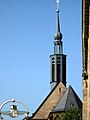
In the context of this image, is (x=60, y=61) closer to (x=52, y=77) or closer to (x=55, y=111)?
(x=52, y=77)

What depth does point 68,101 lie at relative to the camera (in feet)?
190

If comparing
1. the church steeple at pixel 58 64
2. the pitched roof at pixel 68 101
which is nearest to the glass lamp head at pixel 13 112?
the pitched roof at pixel 68 101

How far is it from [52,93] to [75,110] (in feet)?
52.2

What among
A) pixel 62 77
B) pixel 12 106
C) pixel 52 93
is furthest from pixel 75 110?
pixel 12 106

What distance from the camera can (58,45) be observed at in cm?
7306

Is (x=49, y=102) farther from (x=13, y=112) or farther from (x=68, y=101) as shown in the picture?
(x=13, y=112)

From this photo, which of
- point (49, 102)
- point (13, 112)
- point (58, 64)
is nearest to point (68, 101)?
point (49, 102)

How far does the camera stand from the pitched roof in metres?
56.6

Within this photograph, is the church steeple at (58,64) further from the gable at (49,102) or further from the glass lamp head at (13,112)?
the glass lamp head at (13,112)

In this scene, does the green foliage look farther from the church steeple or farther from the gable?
the church steeple

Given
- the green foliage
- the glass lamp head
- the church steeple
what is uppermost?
the church steeple

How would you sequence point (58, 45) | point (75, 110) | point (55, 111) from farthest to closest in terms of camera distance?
1. point (58, 45)
2. point (55, 111)
3. point (75, 110)

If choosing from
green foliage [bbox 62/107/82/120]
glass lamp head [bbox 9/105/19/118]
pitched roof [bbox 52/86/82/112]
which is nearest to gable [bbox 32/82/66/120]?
pitched roof [bbox 52/86/82/112]

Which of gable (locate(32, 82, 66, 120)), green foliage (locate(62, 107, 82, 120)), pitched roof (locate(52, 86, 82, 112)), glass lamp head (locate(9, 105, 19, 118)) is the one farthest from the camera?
gable (locate(32, 82, 66, 120))
